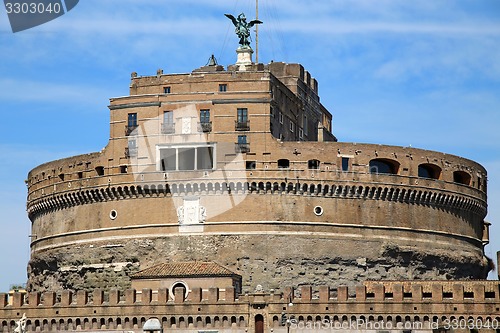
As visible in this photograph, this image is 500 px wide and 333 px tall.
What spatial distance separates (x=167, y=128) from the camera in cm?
7025

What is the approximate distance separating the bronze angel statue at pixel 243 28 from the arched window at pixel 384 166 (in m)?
13.4

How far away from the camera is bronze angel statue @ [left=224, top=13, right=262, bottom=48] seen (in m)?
78.3

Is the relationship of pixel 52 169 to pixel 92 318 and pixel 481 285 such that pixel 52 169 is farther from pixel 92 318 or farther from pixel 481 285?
pixel 481 285

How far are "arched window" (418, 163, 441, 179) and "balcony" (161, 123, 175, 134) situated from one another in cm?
1530

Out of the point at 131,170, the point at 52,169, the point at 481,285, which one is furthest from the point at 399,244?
the point at 52,169

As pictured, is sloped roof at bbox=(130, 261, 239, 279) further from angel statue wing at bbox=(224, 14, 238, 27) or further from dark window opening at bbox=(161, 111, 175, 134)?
angel statue wing at bbox=(224, 14, 238, 27)

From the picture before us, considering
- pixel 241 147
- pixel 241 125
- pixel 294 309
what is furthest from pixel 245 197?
pixel 294 309

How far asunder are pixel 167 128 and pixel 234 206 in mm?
6192

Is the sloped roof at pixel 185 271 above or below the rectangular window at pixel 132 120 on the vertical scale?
below

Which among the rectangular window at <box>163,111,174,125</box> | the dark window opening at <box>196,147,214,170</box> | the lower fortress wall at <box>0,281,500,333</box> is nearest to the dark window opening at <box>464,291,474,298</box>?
the lower fortress wall at <box>0,281,500,333</box>

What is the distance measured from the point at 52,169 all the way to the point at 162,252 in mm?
10784

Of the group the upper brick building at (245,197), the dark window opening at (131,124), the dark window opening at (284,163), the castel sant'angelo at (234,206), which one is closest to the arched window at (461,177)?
the castel sant'angelo at (234,206)

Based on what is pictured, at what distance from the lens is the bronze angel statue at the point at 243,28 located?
78312 millimetres

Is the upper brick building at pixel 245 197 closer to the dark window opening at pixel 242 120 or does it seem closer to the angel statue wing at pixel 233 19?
the dark window opening at pixel 242 120
